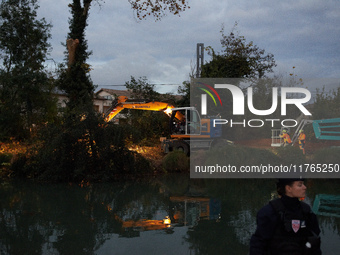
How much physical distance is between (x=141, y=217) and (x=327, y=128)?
15.0m

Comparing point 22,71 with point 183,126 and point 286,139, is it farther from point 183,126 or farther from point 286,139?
point 286,139

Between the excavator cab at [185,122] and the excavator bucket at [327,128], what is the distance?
20.1 feet

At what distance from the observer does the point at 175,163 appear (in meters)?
14.7

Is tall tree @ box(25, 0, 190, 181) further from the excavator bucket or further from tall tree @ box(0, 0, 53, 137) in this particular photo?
the excavator bucket

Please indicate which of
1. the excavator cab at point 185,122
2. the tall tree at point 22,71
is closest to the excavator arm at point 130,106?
the excavator cab at point 185,122

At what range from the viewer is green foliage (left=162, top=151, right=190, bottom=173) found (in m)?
14.7

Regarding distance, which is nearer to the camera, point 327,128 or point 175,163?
point 175,163

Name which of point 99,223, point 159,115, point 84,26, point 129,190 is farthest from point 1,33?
point 99,223

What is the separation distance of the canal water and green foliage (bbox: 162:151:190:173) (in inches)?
112

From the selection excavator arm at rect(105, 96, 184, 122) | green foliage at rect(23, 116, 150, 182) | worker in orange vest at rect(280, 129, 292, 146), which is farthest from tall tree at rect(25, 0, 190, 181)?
worker in orange vest at rect(280, 129, 292, 146)

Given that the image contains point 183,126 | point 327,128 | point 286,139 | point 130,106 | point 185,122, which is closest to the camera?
point 130,106

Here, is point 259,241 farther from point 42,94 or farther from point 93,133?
point 42,94

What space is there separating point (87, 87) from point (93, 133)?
9273 mm

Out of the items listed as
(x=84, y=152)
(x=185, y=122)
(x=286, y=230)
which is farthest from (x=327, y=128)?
(x=286, y=230)
